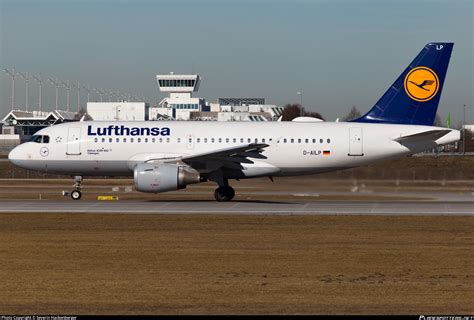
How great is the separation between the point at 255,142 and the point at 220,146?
1.81m

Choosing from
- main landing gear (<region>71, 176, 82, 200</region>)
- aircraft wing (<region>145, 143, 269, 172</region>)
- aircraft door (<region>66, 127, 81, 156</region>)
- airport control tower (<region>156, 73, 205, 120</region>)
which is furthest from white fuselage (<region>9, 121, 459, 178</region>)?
airport control tower (<region>156, 73, 205, 120</region>)

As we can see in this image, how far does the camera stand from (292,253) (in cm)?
2536

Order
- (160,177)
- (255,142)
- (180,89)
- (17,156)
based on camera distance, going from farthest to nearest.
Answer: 1. (180,89)
2. (17,156)
3. (255,142)
4. (160,177)

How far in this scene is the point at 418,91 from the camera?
45.3 m

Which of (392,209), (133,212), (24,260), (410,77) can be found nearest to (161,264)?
(24,260)

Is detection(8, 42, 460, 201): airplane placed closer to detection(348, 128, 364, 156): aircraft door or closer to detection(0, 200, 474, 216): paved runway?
detection(348, 128, 364, 156): aircraft door

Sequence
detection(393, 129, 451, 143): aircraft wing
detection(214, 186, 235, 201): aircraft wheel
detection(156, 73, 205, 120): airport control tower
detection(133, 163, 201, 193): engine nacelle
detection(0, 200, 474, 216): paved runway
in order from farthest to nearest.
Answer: detection(156, 73, 205, 120): airport control tower, detection(214, 186, 235, 201): aircraft wheel, detection(393, 129, 451, 143): aircraft wing, detection(133, 163, 201, 193): engine nacelle, detection(0, 200, 474, 216): paved runway

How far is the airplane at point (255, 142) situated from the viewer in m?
43.8

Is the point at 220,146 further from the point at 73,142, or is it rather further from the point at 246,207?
the point at 73,142

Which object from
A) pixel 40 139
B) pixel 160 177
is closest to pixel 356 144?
pixel 160 177

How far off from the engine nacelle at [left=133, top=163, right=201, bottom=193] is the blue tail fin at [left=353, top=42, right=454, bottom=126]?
1051 centimetres

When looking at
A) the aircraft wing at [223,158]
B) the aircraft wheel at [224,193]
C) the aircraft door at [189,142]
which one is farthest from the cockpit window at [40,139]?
the aircraft wheel at [224,193]

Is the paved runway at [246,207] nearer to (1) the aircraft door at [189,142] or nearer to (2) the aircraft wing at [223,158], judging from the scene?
(2) the aircraft wing at [223,158]

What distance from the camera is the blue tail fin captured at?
4519cm
